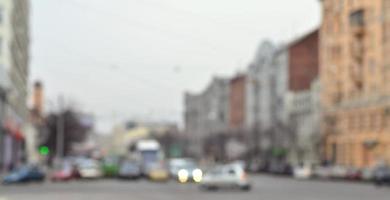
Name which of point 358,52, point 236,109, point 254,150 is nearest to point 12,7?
point 358,52

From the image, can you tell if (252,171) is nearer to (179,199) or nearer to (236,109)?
(236,109)

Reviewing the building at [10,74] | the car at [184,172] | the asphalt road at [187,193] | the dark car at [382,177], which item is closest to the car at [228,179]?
the asphalt road at [187,193]

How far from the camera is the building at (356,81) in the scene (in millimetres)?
75312

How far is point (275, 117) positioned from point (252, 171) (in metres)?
25.1

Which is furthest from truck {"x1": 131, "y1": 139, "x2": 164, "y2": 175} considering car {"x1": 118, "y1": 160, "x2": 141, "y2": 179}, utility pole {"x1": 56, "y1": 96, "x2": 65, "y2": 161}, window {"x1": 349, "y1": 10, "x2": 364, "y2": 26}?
window {"x1": 349, "y1": 10, "x2": 364, "y2": 26}

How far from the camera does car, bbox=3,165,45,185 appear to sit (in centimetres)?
5534

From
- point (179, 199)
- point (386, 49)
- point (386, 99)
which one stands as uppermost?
point (386, 49)

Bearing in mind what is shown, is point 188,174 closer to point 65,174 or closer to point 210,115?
point 65,174

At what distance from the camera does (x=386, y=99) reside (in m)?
73.4

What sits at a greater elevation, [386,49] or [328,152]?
[386,49]

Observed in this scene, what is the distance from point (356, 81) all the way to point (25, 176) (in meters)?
38.6

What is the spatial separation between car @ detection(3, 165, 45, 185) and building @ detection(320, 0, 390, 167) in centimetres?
3194

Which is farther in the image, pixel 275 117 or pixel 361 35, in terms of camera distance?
pixel 275 117

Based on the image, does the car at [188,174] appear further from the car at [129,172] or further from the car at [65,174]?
the car at [65,174]
